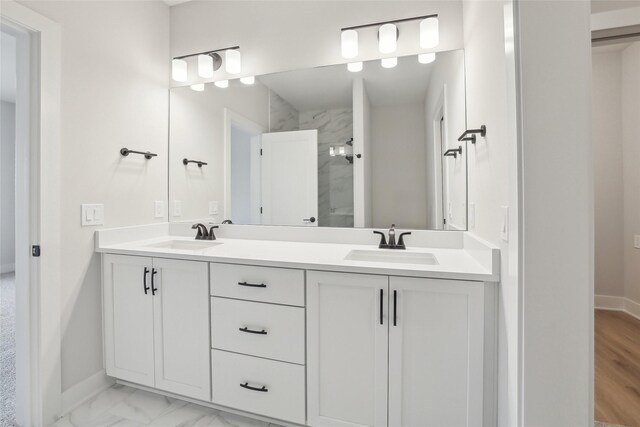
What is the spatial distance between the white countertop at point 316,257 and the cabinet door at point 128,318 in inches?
Answer: 3.9

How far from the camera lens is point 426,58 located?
1773mm

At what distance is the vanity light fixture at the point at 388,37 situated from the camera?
1.76 meters

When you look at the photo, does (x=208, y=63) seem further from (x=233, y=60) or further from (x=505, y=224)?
(x=505, y=224)

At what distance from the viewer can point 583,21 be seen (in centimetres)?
85

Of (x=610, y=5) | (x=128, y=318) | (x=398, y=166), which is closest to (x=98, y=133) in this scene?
(x=128, y=318)

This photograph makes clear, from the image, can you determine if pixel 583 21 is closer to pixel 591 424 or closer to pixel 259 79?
pixel 591 424

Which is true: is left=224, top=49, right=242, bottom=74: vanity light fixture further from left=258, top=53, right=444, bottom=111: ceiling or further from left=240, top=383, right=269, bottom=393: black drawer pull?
left=240, top=383, right=269, bottom=393: black drawer pull

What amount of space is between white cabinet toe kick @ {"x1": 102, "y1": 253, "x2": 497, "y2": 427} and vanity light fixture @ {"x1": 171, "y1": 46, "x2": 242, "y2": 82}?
1406 mm

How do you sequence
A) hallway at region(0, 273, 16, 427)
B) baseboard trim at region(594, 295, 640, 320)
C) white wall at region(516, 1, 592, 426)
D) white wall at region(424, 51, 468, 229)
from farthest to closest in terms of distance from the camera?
baseboard trim at region(594, 295, 640, 320)
white wall at region(424, 51, 468, 229)
hallway at region(0, 273, 16, 427)
white wall at region(516, 1, 592, 426)

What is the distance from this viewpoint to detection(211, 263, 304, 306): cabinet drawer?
1347 millimetres

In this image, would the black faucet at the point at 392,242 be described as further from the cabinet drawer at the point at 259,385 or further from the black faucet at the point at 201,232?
the black faucet at the point at 201,232

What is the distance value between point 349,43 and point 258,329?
1.74 metres

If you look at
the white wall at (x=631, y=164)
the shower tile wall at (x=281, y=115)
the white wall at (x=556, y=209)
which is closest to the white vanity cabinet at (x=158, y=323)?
the shower tile wall at (x=281, y=115)

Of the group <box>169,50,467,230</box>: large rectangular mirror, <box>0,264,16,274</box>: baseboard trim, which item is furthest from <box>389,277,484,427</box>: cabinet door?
<box>0,264,16,274</box>: baseboard trim
